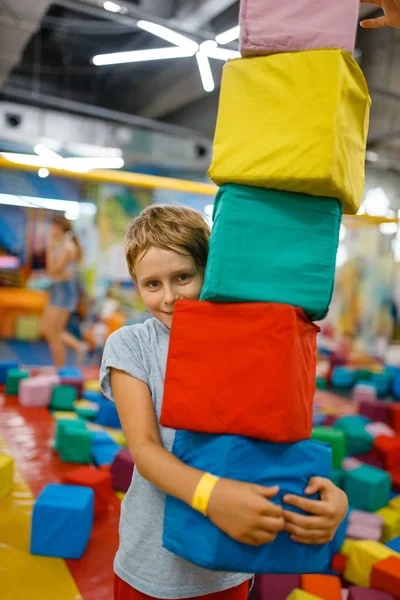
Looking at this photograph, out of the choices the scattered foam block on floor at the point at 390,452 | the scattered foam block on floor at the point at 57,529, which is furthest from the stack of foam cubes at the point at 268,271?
the scattered foam block on floor at the point at 390,452

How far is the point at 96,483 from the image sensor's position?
2311 mm

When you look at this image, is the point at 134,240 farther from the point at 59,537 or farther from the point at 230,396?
the point at 59,537

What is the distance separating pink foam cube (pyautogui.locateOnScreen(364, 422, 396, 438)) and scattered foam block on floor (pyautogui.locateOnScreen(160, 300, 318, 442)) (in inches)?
123

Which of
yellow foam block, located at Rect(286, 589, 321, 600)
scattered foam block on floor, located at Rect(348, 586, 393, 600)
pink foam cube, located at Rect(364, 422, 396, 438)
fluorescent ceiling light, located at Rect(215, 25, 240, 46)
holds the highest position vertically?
fluorescent ceiling light, located at Rect(215, 25, 240, 46)

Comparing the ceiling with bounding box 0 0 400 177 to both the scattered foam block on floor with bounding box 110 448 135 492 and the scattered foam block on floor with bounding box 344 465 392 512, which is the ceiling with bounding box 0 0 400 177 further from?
the scattered foam block on floor with bounding box 344 465 392 512

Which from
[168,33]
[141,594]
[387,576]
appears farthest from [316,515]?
[168,33]

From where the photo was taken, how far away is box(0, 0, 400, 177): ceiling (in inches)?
202

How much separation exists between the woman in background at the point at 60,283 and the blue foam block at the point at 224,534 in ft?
14.1

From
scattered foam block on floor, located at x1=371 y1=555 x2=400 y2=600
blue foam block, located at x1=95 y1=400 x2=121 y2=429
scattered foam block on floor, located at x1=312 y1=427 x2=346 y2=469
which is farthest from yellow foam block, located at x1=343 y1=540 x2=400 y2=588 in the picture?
blue foam block, located at x1=95 y1=400 x2=121 y2=429

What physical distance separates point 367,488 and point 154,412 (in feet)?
6.74

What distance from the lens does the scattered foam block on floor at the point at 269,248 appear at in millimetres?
933

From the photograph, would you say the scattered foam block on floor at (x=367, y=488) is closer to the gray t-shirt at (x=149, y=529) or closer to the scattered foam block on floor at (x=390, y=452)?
the scattered foam block on floor at (x=390, y=452)

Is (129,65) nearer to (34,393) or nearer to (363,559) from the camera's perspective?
(34,393)

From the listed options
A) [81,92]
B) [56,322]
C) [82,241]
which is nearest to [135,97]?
[81,92]
